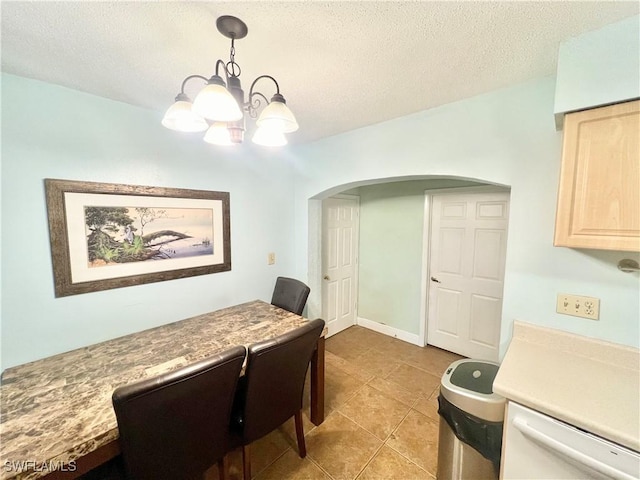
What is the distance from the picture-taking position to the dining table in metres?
0.89

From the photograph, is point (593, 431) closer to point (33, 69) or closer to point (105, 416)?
point (105, 416)

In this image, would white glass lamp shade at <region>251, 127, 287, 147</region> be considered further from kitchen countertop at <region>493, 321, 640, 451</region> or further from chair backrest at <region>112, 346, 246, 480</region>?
kitchen countertop at <region>493, 321, 640, 451</region>

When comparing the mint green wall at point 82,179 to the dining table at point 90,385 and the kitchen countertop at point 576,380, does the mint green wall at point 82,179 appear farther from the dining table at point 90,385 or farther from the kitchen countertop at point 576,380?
the kitchen countertop at point 576,380

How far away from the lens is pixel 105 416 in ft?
3.39

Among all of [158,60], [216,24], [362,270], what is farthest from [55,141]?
[362,270]

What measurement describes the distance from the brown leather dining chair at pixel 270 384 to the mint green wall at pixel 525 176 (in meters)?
1.28

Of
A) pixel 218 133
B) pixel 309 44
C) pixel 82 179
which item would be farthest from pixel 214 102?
pixel 82 179

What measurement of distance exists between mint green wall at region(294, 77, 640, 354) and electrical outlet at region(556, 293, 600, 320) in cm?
2

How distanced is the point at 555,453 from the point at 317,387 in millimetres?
1327

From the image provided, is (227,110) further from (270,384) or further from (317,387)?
(317,387)

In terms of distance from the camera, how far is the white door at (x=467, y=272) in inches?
101

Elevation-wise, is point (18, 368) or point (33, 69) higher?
point (33, 69)

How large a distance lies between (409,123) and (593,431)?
1.95 meters

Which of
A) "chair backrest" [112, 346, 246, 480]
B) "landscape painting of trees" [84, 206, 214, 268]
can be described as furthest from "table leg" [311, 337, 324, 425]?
"landscape painting of trees" [84, 206, 214, 268]
